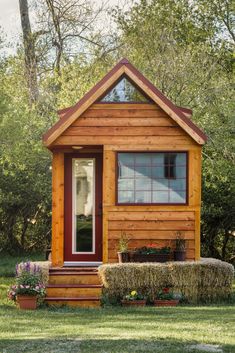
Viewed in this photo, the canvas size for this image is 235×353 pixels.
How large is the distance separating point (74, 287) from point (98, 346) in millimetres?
6436

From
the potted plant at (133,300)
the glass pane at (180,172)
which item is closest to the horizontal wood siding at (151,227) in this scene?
the glass pane at (180,172)

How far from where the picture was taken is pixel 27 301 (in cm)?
1585

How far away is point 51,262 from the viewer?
18.0 metres

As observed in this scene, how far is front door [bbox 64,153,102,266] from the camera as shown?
1830 cm

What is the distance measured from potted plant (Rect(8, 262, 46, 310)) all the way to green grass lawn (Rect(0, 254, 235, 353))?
202 mm

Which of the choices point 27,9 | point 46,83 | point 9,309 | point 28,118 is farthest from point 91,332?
point 27,9

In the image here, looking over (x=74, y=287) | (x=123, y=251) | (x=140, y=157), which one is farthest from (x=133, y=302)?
(x=140, y=157)

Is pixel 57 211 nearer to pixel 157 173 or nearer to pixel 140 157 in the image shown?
pixel 140 157

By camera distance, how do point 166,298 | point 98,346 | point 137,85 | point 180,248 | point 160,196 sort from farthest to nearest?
1. point 160,196
2. point 137,85
3. point 180,248
4. point 166,298
5. point 98,346

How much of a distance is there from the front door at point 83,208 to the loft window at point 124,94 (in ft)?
4.63

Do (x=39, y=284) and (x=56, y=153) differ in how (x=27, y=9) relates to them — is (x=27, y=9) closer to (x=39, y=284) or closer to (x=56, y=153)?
(x=56, y=153)

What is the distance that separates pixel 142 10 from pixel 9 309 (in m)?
23.3

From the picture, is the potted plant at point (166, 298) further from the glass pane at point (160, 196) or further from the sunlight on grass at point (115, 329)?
the glass pane at point (160, 196)

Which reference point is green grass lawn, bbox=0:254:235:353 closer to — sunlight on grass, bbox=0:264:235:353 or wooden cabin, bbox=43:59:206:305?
sunlight on grass, bbox=0:264:235:353
